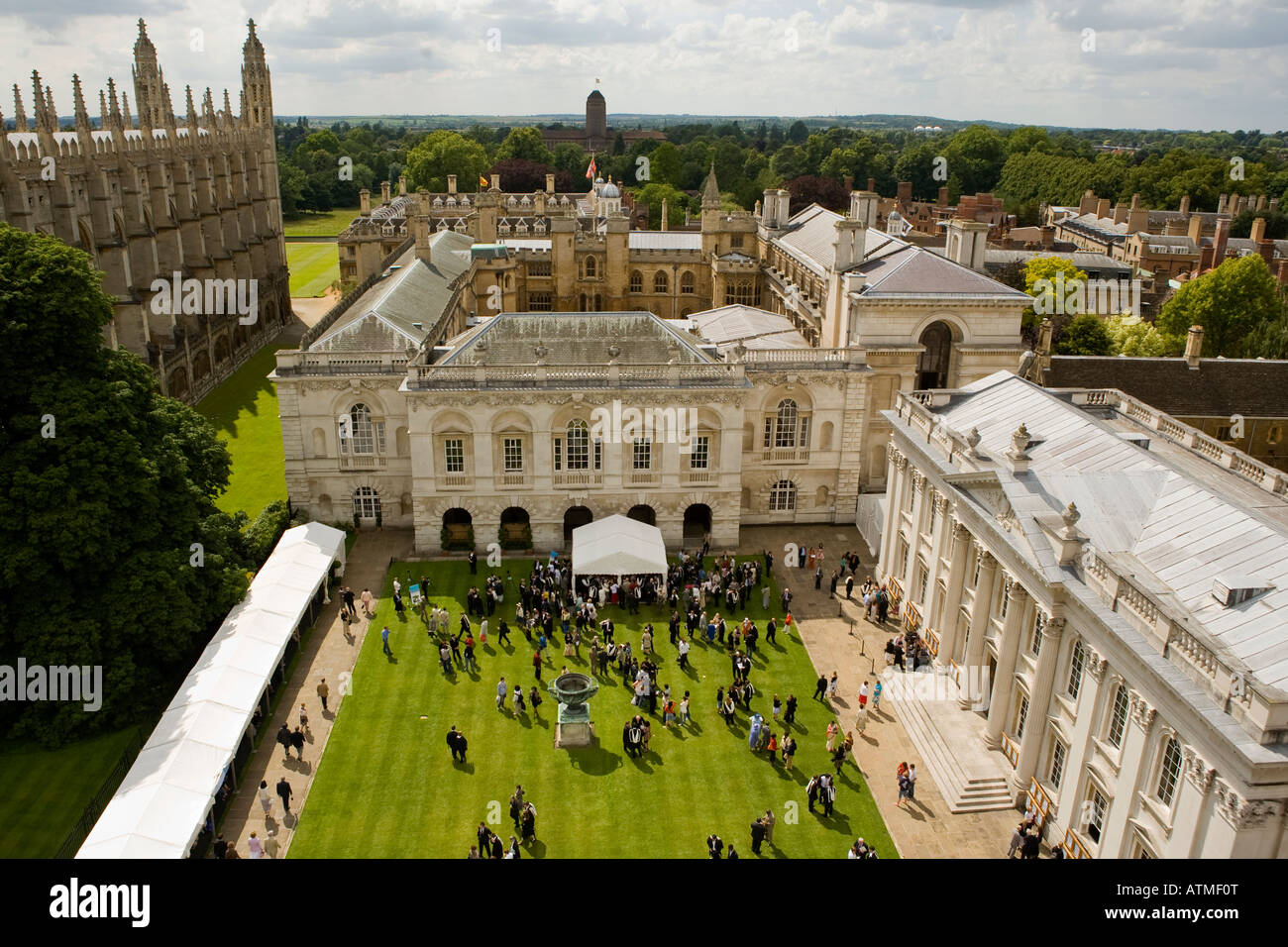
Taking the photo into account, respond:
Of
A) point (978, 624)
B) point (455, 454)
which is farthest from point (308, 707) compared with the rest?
point (978, 624)

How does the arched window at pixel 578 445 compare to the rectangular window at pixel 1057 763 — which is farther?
the arched window at pixel 578 445

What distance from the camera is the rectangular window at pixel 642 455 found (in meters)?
41.8

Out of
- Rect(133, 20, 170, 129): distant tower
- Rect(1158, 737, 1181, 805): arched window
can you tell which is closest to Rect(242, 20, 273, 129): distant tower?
Rect(133, 20, 170, 129): distant tower

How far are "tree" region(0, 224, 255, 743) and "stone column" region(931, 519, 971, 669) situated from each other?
24581mm

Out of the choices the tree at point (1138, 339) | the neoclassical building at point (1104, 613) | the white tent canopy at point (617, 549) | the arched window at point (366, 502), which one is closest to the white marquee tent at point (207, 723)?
the arched window at point (366, 502)

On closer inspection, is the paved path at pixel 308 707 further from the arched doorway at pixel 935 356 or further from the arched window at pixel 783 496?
the arched doorway at pixel 935 356

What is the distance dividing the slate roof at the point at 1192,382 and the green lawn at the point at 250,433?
41302 millimetres

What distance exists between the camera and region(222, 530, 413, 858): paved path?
26328 millimetres

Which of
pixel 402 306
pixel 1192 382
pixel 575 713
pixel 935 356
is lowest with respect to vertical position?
pixel 575 713

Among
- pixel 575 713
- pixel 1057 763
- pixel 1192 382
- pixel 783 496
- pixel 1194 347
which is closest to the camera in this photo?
pixel 1057 763

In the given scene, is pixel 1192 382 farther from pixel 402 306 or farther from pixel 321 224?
pixel 321 224

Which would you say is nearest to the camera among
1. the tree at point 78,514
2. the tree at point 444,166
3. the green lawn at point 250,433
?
the tree at point 78,514

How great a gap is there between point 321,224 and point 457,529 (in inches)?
5067

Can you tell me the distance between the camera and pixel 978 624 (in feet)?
97.6
